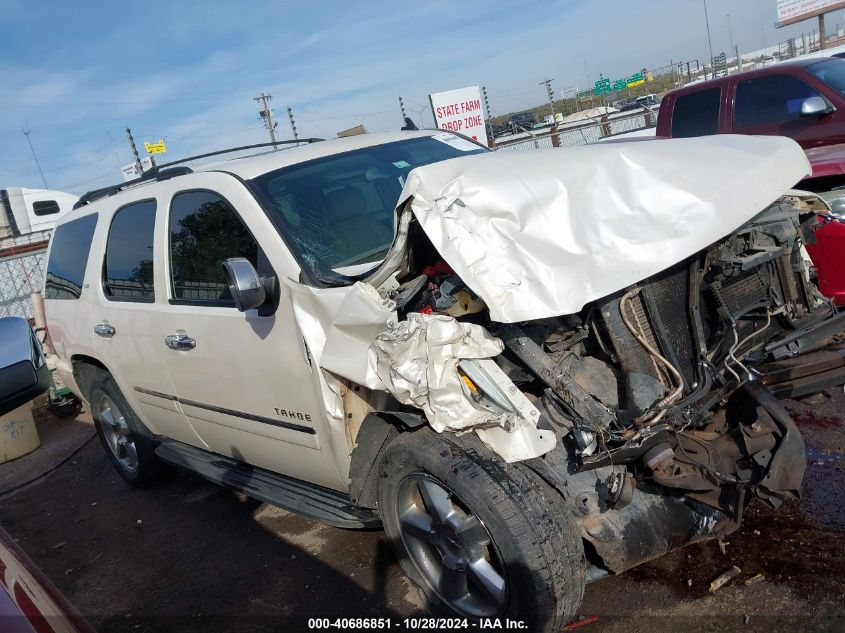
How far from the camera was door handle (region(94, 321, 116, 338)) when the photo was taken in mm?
4293

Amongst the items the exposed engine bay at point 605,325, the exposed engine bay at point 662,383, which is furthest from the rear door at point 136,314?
the exposed engine bay at point 662,383

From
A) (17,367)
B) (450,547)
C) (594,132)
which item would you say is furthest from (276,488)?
(594,132)

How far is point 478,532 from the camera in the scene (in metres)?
2.56

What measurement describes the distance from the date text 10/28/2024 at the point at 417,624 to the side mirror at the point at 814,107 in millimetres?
6051

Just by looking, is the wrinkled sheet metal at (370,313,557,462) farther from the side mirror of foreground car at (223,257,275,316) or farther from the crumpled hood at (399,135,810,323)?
the side mirror of foreground car at (223,257,275,316)

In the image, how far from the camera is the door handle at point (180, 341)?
354 cm

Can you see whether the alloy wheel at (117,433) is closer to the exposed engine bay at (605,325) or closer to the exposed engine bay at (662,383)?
the exposed engine bay at (605,325)

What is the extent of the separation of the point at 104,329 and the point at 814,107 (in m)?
6.60

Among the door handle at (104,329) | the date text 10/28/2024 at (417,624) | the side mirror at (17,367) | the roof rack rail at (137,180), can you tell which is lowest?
the date text 10/28/2024 at (417,624)

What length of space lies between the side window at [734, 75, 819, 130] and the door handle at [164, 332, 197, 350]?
641 cm

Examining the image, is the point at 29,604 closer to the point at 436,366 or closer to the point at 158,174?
the point at 436,366

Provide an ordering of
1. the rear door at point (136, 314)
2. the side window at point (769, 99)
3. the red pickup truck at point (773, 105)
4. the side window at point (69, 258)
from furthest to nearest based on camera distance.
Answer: the side window at point (769, 99) → the red pickup truck at point (773, 105) → the side window at point (69, 258) → the rear door at point (136, 314)

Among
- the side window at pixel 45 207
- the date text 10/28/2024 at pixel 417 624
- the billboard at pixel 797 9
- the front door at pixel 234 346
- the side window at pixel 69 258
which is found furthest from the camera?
the billboard at pixel 797 9

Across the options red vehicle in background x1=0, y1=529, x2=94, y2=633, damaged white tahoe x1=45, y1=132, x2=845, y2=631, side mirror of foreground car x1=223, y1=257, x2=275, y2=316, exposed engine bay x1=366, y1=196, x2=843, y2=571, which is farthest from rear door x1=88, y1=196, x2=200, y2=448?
red vehicle in background x1=0, y1=529, x2=94, y2=633
